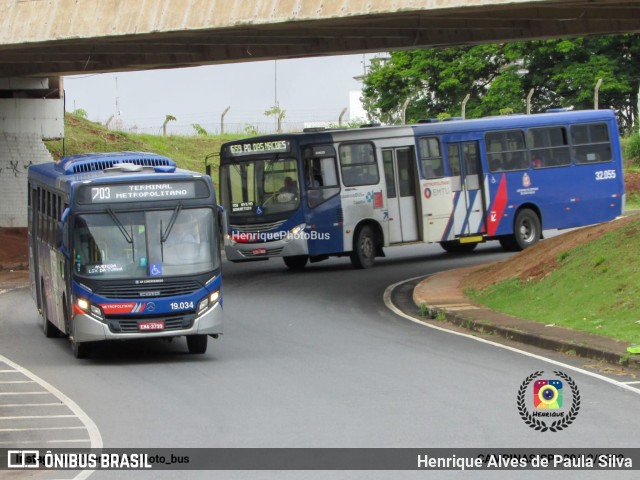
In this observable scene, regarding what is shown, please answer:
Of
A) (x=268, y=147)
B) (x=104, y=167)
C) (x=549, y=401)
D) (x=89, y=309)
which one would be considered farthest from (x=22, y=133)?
(x=549, y=401)

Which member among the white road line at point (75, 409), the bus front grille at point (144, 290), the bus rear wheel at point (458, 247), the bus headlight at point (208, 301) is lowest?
the white road line at point (75, 409)

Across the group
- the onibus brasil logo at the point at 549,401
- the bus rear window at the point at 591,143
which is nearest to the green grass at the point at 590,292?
the onibus brasil logo at the point at 549,401

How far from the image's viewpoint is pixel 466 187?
1229 inches

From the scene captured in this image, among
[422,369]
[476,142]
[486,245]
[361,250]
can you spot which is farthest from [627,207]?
[422,369]

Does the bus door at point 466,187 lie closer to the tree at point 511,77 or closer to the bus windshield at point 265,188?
the bus windshield at point 265,188

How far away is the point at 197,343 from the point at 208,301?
3.26ft

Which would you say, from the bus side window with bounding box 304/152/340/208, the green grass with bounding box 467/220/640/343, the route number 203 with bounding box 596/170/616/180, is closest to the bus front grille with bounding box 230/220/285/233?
the bus side window with bounding box 304/152/340/208

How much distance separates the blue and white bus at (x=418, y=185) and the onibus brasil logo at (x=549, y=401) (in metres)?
14.8

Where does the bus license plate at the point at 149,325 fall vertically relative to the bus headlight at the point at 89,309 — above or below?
below

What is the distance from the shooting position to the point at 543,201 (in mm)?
32438

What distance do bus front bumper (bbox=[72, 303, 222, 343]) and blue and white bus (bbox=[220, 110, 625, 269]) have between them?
1190 cm

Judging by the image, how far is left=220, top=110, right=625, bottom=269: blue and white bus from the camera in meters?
29.1

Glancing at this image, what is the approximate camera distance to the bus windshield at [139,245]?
666 inches

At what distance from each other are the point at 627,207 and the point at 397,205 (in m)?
15.9
